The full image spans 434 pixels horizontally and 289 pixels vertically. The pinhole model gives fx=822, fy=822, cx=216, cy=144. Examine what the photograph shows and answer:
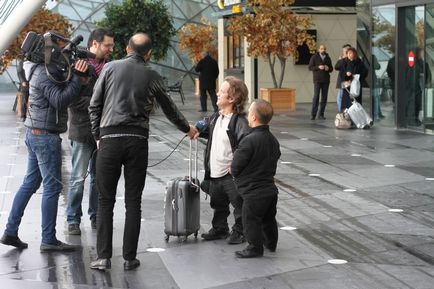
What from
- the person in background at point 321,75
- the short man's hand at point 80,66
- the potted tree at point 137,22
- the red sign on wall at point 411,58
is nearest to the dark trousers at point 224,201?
the short man's hand at point 80,66

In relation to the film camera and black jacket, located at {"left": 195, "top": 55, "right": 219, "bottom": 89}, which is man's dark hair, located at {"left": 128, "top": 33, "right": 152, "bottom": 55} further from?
Answer: black jacket, located at {"left": 195, "top": 55, "right": 219, "bottom": 89}

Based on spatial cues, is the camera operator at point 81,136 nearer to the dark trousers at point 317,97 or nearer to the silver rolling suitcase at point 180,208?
the silver rolling suitcase at point 180,208

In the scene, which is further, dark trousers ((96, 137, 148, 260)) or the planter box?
the planter box

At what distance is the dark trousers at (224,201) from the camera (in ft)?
24.8

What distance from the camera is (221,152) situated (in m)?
7.61

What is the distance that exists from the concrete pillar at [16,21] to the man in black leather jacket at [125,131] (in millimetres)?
2145

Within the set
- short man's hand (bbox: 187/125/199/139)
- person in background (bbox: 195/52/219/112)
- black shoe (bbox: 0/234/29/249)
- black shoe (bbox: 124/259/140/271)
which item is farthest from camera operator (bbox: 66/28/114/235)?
person in background (bbox: 195/52/219/112)

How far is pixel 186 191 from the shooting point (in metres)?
7.65

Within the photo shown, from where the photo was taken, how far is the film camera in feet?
23.6

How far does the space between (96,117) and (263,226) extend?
1800mm

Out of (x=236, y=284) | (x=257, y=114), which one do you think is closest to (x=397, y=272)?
(x=236, y=284)

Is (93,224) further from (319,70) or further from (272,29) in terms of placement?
(272,29)

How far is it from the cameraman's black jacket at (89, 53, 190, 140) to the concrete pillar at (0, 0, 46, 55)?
2.13 m

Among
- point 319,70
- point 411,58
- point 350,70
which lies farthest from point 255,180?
point 319,70
